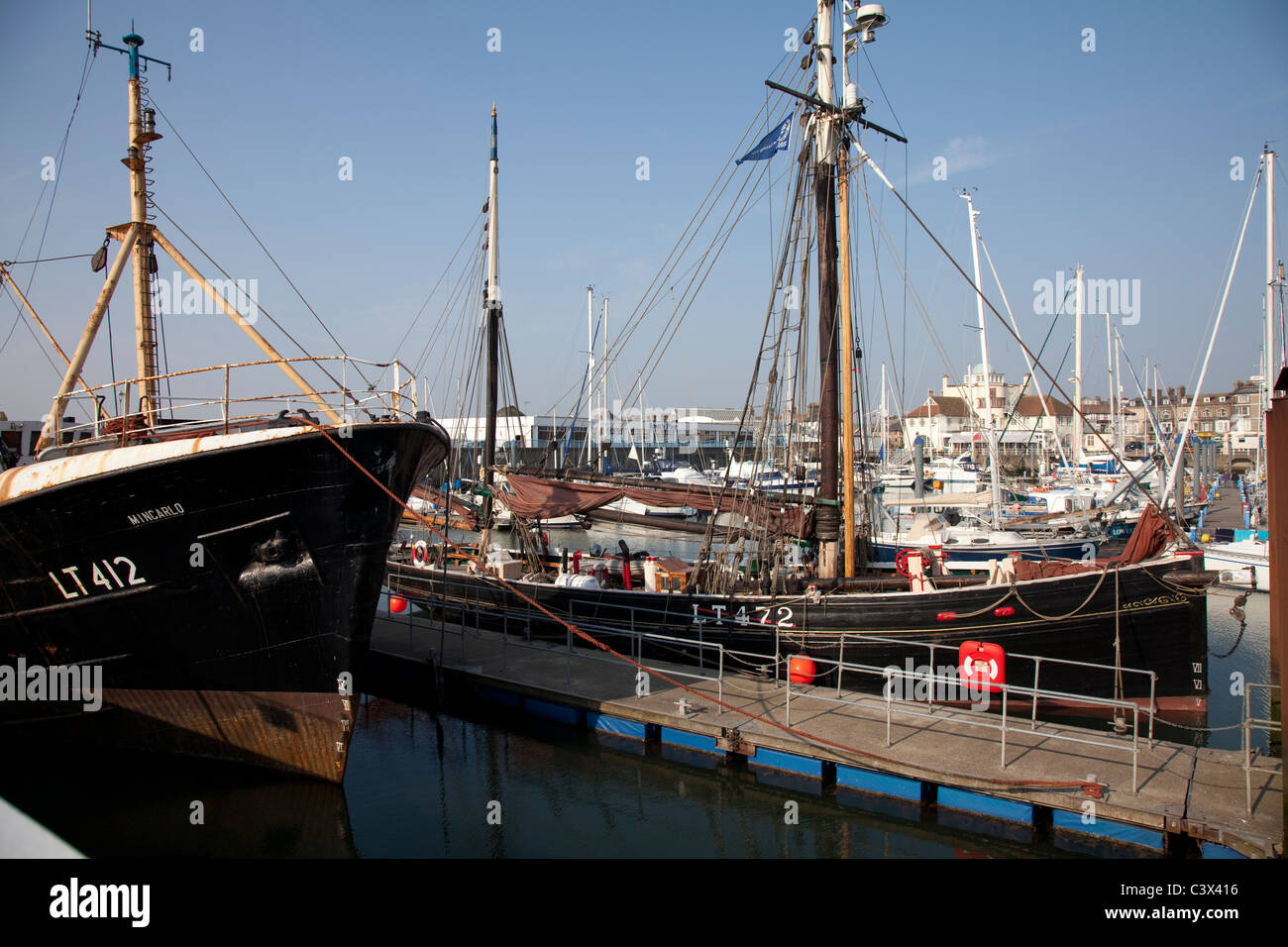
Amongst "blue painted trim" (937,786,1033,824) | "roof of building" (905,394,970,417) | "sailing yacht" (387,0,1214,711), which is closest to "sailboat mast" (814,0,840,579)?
"sailing yacht" (387,0,1214,711)

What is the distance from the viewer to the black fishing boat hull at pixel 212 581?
10711 mm

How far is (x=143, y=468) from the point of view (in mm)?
10469

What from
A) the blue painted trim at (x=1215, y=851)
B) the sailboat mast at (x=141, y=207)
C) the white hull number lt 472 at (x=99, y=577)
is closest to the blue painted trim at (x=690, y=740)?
the blue painted trim at (x=1215, y=851)

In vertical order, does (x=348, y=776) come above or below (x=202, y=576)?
below

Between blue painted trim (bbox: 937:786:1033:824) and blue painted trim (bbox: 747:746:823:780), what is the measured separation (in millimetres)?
1772

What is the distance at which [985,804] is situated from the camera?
10.6 m

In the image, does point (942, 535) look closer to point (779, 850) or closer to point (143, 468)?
point (779, 850)

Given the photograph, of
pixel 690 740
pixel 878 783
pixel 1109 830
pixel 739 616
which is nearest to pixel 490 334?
pixel 739 616

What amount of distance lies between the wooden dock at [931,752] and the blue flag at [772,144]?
11.4m

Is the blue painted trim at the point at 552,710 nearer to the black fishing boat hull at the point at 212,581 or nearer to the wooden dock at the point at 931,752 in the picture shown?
the wooden dock at the point at 931,752

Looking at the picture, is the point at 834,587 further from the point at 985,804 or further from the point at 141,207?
the point at 141,207

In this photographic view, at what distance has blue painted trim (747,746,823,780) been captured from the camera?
11914mm
